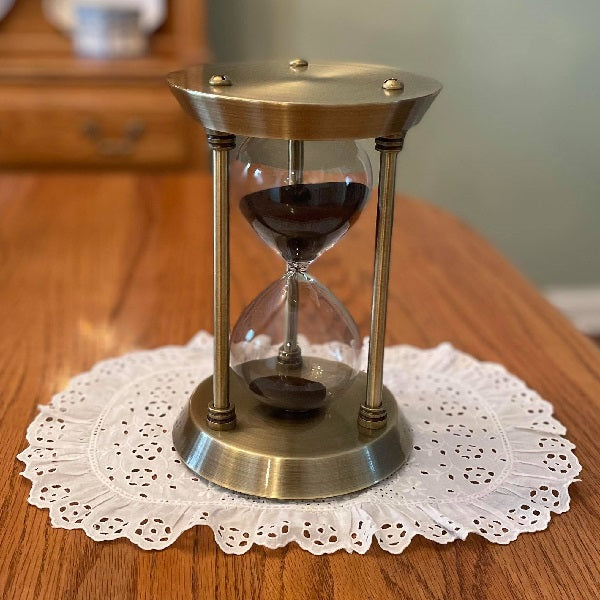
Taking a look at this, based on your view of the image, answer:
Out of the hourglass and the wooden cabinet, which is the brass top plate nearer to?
the hourglass

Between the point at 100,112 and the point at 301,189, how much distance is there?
1440 millimetres

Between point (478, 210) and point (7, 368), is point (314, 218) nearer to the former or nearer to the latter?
point (7, 368)

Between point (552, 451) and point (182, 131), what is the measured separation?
145cm

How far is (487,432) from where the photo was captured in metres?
0.75

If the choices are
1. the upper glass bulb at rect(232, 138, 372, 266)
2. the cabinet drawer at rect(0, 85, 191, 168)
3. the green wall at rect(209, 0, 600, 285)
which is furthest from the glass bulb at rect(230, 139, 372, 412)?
the green wall at rect(209, 0, 600, 285)

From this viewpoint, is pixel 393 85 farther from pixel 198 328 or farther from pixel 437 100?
pixel 437 100

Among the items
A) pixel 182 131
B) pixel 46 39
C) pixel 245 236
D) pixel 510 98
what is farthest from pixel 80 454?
A: pixel 510 98

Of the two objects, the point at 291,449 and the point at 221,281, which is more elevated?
the point at 221,281

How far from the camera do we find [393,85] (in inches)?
23.2

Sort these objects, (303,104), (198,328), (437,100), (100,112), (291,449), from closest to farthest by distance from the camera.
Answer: (303,104)
(291,449)
(198,328)
(100,112)
(437,100)

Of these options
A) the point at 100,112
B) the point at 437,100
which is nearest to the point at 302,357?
the point at 100,112

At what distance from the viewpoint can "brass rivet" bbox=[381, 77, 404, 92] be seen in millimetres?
588

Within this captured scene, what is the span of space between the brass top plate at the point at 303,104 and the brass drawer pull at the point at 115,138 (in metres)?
Result: 1.38

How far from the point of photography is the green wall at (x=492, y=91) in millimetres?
2264
